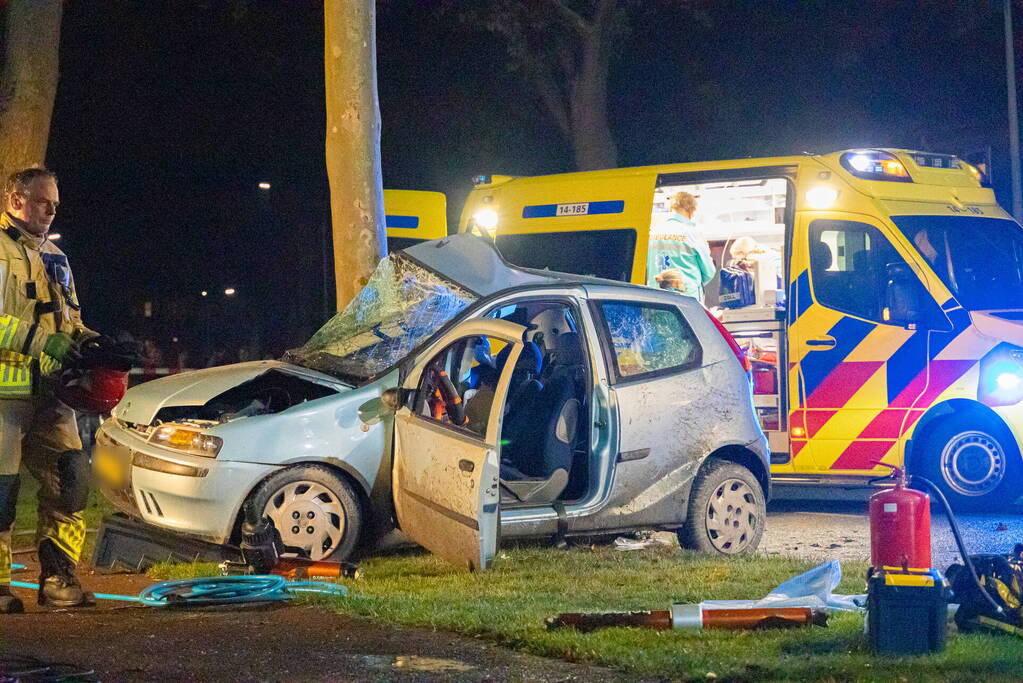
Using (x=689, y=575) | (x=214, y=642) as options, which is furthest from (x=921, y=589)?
(x=214, y=642)

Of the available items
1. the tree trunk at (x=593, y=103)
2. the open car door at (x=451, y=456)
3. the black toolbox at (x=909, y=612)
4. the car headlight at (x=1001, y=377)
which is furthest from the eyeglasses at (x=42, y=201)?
the tree trunk at (x=593, y=103)

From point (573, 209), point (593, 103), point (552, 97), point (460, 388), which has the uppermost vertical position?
point (552, 97)

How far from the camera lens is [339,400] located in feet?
24.4

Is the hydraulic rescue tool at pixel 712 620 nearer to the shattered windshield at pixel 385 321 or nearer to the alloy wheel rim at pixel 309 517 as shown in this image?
the alloy wheel rim at pixel 309 517

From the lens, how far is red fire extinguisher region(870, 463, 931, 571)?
5457 millimetres

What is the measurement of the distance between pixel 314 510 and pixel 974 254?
18.9 feet

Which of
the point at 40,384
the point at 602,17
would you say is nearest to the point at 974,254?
the point at 40,384

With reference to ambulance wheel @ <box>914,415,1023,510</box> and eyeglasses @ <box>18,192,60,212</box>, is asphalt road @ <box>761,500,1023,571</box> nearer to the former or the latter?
ambulance wheel @ <box>914,415,1023,510</box>

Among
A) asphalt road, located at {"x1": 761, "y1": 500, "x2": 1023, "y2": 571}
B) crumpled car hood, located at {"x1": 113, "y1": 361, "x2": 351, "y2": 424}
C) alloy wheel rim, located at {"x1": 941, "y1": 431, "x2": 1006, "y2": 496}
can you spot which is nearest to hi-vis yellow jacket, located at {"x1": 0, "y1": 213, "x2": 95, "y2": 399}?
crumpled car hood, located at {"x1": 113, "y1": 361, "x2": 351, "y2": 424}

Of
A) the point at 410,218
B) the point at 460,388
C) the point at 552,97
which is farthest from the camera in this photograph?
the point at 552,97

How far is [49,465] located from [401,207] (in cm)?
822

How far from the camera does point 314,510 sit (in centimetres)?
734

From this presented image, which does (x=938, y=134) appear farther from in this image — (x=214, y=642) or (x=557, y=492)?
(x=214, y=642)

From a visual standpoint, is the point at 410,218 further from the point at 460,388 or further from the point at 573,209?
the point at 460,388
